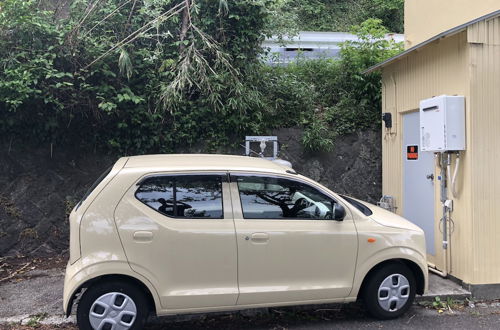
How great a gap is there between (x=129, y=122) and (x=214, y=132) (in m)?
1.44

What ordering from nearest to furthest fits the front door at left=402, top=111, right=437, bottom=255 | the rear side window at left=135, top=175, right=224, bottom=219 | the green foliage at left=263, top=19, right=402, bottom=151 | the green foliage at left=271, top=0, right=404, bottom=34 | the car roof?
the rear side window at left=135, top=175, right=224, bottom=219 → the car roof → the front door at left=402, top=111, right=437, bottom=255 → the green foliage at left=263, top=19, right=402, bottom=151 → the green foliage at left=271, top=0, right=404, bottom=34

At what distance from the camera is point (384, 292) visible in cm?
440

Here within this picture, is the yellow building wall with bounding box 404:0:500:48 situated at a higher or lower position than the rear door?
higher

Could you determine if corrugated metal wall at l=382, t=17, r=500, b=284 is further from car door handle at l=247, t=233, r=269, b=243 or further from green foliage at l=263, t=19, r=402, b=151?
car door handle at l=247, t=233, r=269, b=243

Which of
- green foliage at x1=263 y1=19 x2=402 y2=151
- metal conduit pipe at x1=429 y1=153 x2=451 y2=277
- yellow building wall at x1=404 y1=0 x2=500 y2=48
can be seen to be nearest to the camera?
metal conduit pipe at x1=429 y1=153 x2=451 y2=277

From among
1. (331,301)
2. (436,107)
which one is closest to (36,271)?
(331,301)

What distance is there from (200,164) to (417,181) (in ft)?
12.4

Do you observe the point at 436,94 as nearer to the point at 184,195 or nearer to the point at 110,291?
the point at 184,195

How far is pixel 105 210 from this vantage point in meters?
3.85

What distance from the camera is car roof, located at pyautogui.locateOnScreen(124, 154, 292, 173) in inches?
162

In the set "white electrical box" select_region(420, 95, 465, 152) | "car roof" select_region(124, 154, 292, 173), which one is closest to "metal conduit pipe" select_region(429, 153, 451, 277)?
"white electrical box" select_region(420, 95, 465, 152)

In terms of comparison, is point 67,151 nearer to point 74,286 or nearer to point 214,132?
point 214,132

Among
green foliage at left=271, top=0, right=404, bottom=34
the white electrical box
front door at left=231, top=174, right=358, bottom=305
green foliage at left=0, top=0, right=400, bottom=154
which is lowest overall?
front door at left=231, top=174, right=358, bottom=305

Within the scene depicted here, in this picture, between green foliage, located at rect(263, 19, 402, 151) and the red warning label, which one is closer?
the red warning label
